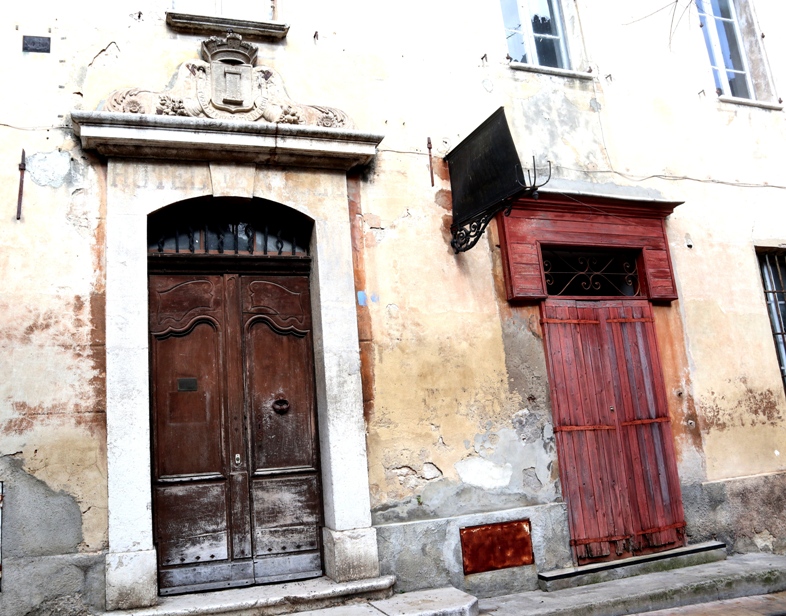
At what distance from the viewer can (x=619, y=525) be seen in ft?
19.4

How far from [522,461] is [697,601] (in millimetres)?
1617

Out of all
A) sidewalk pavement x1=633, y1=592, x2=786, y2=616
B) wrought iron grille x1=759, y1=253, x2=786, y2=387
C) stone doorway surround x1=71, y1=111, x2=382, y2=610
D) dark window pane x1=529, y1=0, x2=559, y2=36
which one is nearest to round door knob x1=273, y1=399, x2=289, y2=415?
stone doorway surround x1=71, y1=111, x2=382, y2=610

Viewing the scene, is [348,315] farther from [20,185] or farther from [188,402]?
[20,185]

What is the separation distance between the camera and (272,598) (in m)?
4.69

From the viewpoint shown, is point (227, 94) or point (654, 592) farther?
point (227, 94)

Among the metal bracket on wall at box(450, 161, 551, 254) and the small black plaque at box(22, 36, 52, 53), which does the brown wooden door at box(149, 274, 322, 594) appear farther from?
the small black plaque at box(22, 36, 52, 53)

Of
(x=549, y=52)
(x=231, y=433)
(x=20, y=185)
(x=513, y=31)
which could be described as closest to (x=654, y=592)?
(x=231, y=433)

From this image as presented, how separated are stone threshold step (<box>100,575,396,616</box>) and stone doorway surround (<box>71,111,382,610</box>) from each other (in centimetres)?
10

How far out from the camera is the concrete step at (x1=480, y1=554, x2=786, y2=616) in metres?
5.05

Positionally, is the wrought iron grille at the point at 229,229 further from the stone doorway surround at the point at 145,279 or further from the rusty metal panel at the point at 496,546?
the rusty metal panel at the point at 496,546

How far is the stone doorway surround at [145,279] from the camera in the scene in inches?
186

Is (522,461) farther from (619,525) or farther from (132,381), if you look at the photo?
(132,381)

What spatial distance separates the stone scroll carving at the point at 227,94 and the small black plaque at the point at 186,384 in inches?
77.0

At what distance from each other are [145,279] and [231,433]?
1.26m
